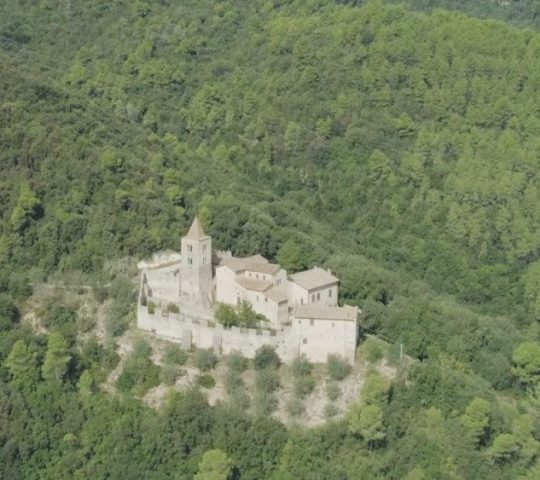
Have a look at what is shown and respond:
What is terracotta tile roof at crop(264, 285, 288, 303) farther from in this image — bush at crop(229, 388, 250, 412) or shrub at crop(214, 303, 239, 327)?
bush at crop(229, 388, 250, 412)

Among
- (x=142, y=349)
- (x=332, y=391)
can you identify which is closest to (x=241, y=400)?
(x=332, y=391)

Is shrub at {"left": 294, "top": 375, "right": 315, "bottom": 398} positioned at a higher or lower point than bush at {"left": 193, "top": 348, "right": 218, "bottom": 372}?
lower

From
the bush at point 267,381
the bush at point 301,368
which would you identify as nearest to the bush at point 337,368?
the bush at point 301,368

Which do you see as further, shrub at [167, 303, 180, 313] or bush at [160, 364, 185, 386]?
shrub at [167, 303, 180, 313]

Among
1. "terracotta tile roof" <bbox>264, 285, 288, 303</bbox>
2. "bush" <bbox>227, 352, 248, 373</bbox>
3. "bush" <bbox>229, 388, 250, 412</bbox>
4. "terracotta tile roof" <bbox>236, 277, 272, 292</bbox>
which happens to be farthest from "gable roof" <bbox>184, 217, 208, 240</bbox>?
"bush" <bbox>229, 388, 250, 412</bbox>

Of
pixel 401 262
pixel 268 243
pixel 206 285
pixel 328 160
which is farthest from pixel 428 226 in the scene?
pixel 206 285

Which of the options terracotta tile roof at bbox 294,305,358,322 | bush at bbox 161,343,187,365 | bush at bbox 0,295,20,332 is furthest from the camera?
bush at bbox 0,295,20,332

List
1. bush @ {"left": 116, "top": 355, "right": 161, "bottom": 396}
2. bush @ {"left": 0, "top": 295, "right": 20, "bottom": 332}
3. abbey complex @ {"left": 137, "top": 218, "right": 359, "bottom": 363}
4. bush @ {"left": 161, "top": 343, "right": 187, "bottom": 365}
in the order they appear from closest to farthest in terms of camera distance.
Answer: abbey complex @ {"left": 137, "top": 218, "right": 359, "bottom": 363}
bush @ {"left": 161, "top": 343, "right": 187, "bottom": 365}
bush @ {"left": 116, "top": 355, "right": 161, "bottom": 396}
bush @ {"left": 0, "top": 295, "right": 20, "bottom": 332}
